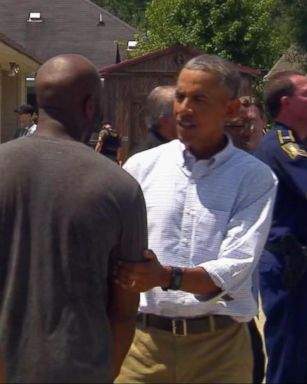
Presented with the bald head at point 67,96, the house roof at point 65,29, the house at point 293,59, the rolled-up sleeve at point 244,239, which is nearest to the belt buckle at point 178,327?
the rolled-up sleeve at point 244,239

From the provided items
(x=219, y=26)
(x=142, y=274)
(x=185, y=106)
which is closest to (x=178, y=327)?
(x=142, y=274)

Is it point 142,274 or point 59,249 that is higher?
point 59,249

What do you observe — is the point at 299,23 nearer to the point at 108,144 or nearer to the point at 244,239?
the point at 108,144

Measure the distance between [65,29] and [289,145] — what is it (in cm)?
4883

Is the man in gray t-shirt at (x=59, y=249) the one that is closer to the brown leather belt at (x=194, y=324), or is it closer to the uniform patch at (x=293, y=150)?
the brown leather belt at (x=194, y=324)

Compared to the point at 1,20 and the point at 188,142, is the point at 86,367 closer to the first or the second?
the point at 188,142

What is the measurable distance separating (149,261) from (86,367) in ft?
1.46

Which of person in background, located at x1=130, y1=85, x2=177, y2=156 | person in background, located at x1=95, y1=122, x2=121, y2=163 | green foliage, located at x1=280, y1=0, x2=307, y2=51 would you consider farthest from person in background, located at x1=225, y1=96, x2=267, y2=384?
green foliage, located at x1=280, y1=0, x2=307, y2=51

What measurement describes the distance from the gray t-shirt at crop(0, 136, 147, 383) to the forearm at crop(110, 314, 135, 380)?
129mm

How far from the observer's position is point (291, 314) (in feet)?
19.7

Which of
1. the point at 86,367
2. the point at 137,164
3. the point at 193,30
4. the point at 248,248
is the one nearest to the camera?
the point at 86,367

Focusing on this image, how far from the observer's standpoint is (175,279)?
162 inches

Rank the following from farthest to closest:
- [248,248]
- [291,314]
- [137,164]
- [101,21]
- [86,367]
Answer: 1. [101,21]
2. [291,314]
3. [137,164]
4. [248,248]
5. [86,367]

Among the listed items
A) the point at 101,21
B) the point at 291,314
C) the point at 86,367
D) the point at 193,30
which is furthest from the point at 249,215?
the point at 101,21
